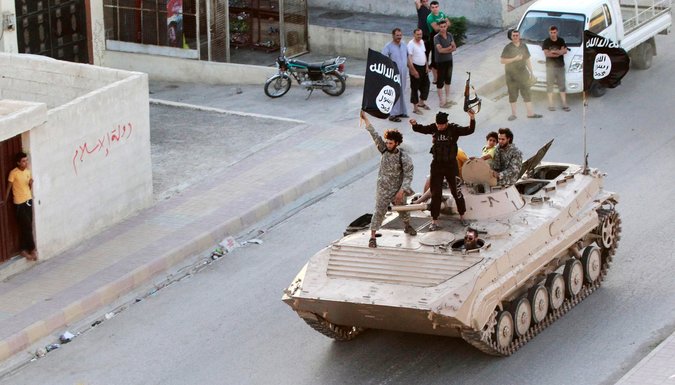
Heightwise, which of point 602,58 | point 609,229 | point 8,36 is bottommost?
point 609,229

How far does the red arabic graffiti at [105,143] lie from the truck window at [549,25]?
8.62 meters

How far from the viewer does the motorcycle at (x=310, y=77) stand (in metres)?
26.6

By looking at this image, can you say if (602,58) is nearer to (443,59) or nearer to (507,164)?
(507,164)

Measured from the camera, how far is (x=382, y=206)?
16875 mm

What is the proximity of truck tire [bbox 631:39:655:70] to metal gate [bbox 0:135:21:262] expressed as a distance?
1329cm

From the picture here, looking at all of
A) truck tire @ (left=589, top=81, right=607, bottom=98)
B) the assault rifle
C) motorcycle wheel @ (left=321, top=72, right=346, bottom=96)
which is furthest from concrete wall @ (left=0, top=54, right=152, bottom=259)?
truck tire @ (left=589, top=81, right=607, bottom=98)

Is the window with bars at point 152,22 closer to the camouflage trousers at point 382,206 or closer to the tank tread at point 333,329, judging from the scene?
the camouflage trousers at point 382,206

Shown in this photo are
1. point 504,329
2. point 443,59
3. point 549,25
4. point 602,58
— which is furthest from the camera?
point 549,25

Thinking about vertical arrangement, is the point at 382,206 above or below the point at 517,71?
above

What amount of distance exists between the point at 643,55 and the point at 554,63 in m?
2.99

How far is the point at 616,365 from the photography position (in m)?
15.9

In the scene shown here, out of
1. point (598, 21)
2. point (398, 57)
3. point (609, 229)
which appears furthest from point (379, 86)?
point (598, 21)

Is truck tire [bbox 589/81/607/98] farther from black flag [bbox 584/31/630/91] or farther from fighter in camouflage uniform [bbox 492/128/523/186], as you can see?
fighter in camouflage uniform [bbox 492/128/523/186]

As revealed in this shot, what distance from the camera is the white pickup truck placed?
25.8m
